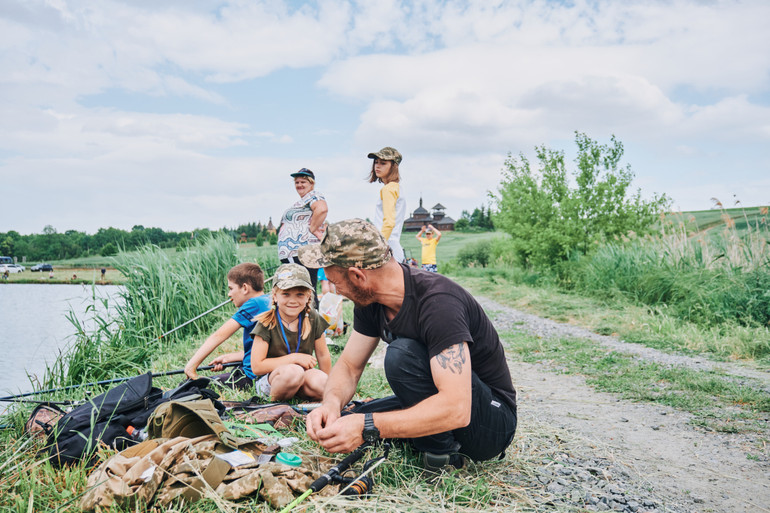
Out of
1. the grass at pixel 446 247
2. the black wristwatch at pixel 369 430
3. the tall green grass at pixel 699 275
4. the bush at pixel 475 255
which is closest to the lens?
the black wristwatch at pixel 369 430

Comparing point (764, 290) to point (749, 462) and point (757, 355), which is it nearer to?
point (757, 355)

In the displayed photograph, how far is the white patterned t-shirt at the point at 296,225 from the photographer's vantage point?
232 inches

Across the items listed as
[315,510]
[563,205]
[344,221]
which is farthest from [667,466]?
[563,205]

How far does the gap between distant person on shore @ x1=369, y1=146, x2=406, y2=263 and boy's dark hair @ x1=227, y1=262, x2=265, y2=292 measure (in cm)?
148

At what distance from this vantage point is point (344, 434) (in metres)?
2.11

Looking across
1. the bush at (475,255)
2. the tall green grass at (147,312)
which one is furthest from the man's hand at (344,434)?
the bush at (475,255)

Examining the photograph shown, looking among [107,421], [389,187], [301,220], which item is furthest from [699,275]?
[107,421]

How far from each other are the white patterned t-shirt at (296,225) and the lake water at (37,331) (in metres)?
2.16

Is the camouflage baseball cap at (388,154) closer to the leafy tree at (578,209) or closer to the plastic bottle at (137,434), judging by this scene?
the plastic bottle at (137,434)

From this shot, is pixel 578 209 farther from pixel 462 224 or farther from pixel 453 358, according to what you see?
pixel 462 224

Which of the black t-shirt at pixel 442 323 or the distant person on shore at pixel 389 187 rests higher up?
the distant person on shore at pixel 389 187

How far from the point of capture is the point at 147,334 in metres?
6.59

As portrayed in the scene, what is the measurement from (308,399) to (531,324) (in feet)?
17.8

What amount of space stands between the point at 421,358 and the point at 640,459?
65.0 inches
